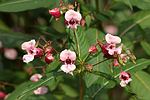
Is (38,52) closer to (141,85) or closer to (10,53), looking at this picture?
(141,85)

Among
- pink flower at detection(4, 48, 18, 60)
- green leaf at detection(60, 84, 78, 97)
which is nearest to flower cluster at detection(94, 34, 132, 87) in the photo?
green leaf at detection(60, 84, 78, 97)

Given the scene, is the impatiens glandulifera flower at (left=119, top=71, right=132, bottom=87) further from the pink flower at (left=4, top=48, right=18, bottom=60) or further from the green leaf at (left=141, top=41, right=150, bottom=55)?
the pink flower at (left=4, top=48, right=18, bottom=60)

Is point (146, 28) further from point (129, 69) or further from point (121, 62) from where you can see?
point (121, 62)

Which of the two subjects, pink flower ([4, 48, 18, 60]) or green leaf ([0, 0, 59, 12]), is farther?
pink flower ([4, 48, 18, 60])

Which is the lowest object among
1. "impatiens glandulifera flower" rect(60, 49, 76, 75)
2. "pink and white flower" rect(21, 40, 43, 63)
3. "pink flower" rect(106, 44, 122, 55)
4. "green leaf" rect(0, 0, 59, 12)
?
"pink flower" rect(106, 44, 122, 55)

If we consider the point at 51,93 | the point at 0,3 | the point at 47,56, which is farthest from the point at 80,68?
the point at 51,93

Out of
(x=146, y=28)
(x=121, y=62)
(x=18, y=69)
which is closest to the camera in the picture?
(x=121, y=62)

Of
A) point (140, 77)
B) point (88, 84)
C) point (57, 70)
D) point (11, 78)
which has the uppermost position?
point (11, 78)
